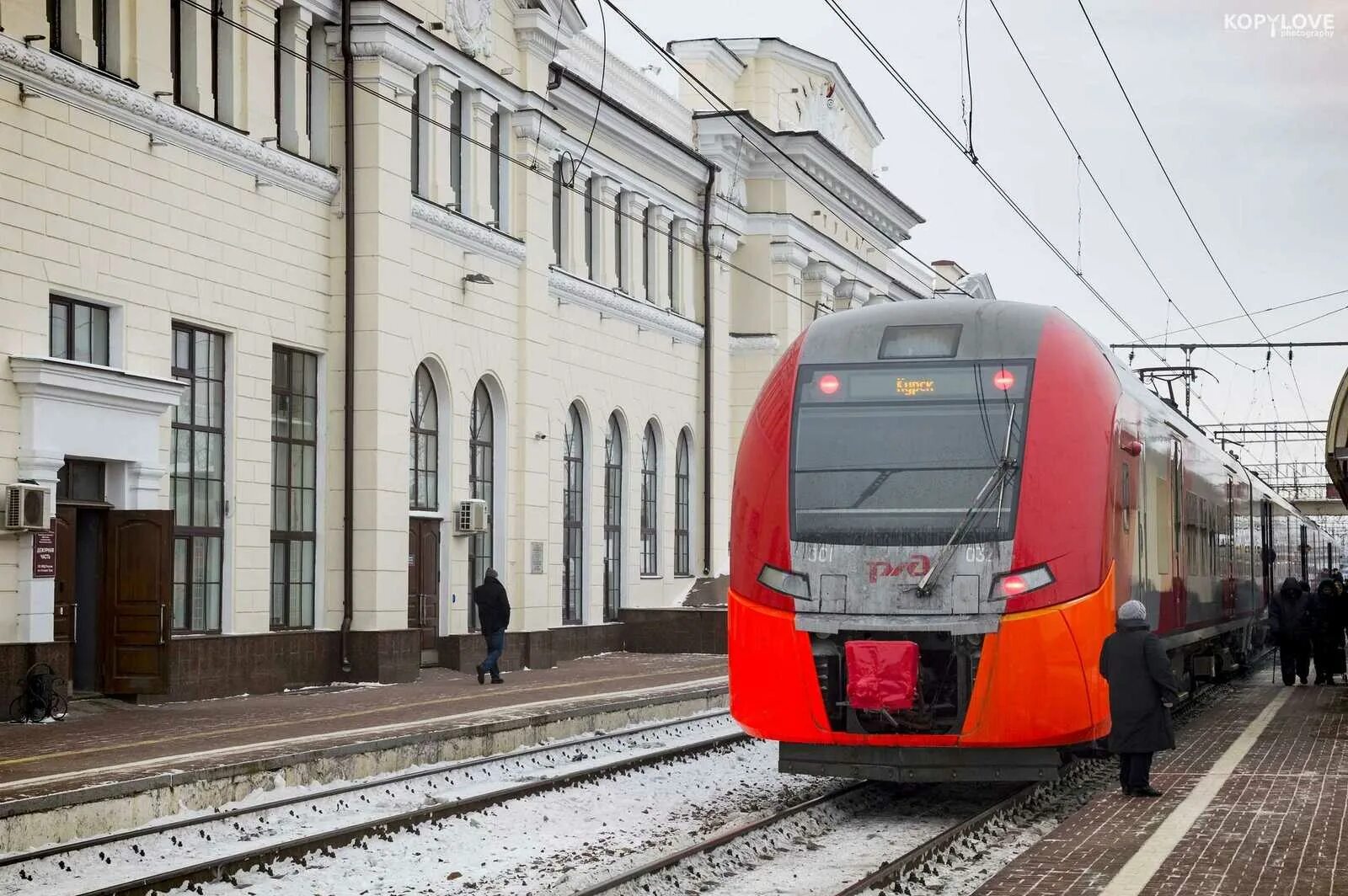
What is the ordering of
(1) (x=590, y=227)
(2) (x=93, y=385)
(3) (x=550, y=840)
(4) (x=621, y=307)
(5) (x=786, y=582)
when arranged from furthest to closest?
1. (4) (x=621, y=307)
2. (1) (x=590, y=227)
3. (2) (x=93, y=385)
4. (5) (x=786, y=582)
5. (3) (x=550, y=840)

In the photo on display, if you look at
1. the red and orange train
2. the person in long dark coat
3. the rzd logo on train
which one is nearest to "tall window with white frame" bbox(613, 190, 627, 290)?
the person in long dark coat

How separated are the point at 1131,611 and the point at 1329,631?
1524 cm

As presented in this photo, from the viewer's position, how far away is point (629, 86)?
3538 centimetres

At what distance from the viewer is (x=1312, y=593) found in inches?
1075

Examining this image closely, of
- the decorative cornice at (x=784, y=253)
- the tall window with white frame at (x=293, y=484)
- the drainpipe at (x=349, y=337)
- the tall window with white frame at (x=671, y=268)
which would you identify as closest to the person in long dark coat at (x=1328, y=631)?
the drainpipe at (x=349, y=337)

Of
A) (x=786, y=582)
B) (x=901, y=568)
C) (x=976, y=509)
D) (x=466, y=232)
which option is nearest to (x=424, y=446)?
(x=466, y=232)

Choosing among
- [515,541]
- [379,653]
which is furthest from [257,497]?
[515,541]

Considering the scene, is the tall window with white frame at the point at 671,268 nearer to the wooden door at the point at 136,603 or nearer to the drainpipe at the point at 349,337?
the drainpipe at the point at 349,337

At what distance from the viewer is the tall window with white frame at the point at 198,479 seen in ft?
70.1

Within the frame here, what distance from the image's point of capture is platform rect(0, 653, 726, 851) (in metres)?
12.5

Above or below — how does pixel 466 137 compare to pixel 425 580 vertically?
above

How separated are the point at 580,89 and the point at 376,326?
29.3 ft

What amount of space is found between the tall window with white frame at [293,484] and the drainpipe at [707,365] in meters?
15.6

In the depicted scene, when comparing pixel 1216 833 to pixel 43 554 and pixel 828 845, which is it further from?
pixel 43 554
